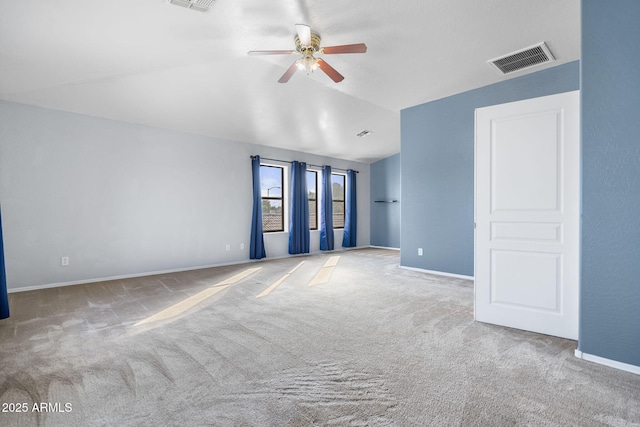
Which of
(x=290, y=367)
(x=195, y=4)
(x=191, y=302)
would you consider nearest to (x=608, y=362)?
(x=290, y=367)

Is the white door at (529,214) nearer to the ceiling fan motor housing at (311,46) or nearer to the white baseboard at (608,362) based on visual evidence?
the white baseboard at (608,362)

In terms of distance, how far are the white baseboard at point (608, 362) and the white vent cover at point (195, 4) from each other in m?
4.15

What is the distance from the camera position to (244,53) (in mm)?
3523

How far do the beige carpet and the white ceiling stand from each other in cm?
281

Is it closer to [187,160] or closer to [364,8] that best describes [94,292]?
[187,160]

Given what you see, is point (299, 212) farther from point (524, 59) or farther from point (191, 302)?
point (524, 59)

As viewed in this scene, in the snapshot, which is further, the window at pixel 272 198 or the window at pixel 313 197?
the window at pixel 313 197

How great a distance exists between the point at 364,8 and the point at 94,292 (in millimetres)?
4875

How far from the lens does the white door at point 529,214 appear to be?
98.7 inches

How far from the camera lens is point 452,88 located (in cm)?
462

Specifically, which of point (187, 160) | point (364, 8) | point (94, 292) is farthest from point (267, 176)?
point (364, 8)

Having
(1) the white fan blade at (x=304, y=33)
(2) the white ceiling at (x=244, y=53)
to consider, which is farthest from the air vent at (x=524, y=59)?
(1) the white fan blade at (x=304, y=33)

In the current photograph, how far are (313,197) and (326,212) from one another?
62 centimetres

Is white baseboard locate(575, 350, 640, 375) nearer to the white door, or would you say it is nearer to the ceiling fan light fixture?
the white door
